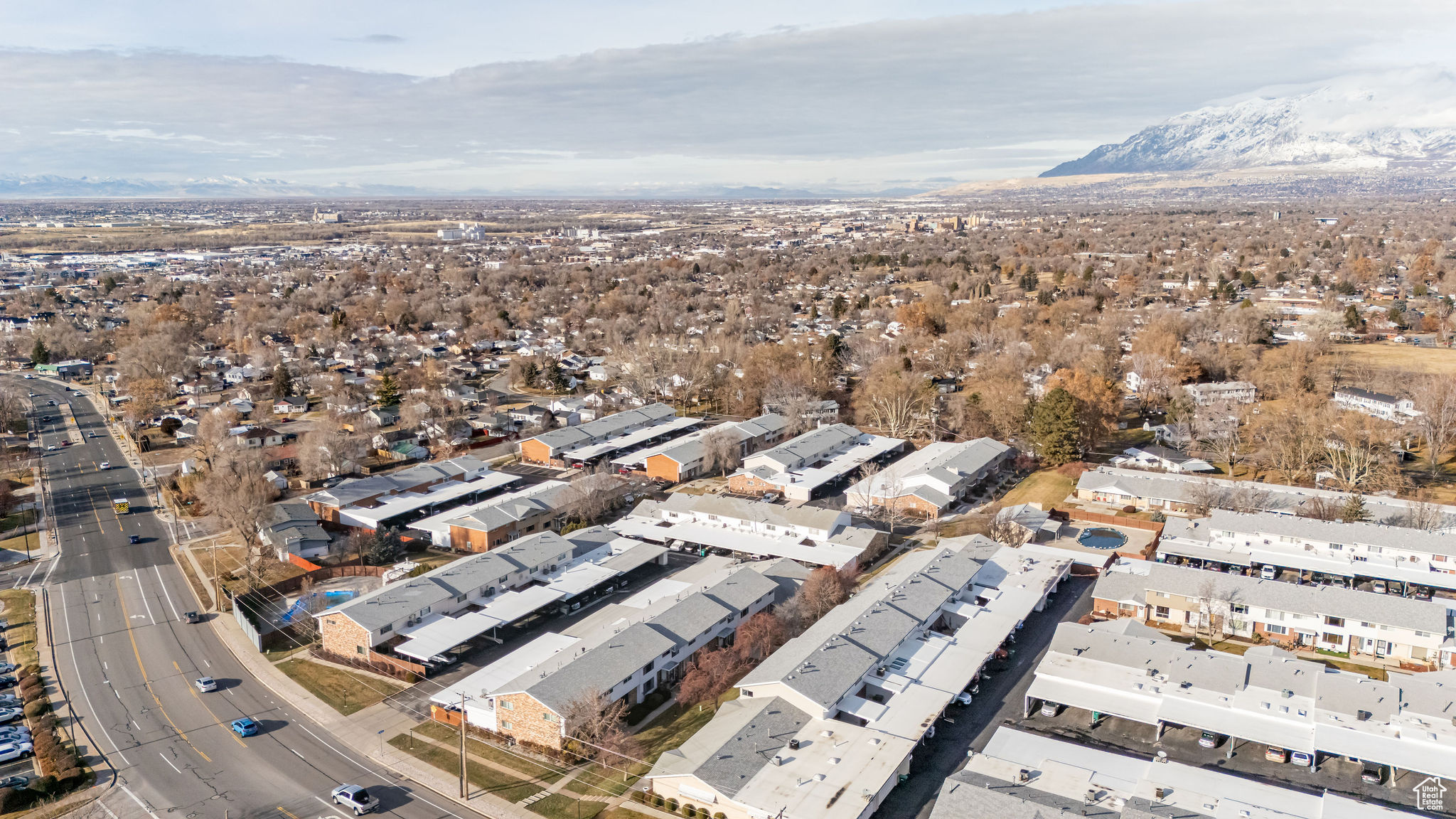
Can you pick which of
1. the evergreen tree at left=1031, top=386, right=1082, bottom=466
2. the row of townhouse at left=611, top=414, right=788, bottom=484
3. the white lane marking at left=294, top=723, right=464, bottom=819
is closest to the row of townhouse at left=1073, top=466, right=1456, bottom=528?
the evergreen tree at left=1031, top=386, right=1082, bottom=466

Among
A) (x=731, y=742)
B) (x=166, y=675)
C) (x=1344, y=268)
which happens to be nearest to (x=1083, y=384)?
(x=731, y=742)

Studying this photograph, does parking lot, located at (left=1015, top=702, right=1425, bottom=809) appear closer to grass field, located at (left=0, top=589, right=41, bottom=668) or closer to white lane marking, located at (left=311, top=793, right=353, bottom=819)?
white lane marking, located at (left=311, top=793, right=353, bottom=819)

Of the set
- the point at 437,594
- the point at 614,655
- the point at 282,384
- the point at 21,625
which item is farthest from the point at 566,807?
the point at 282,384

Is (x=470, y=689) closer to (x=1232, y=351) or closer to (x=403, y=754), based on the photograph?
(x=403, y=754)

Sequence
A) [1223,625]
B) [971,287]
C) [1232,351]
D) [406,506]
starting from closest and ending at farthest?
[1223,625]
[406,506]
[1232,351]
[971,287]

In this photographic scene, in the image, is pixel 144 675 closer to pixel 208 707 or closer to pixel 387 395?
pixel 208 707

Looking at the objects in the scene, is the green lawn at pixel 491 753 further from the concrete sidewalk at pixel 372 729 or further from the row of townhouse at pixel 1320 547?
the row of townhouse at pixel 1320 547
